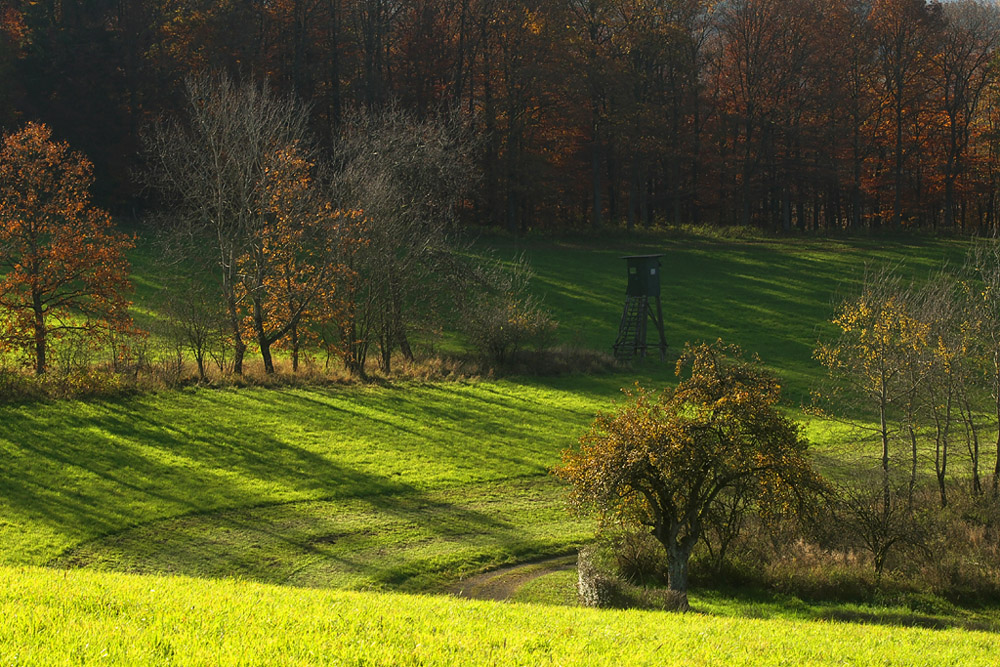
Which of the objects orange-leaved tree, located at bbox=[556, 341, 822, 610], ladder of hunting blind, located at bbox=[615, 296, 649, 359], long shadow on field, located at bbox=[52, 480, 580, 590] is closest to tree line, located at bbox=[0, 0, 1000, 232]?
ladder of hunting blind, located at bbox=[615, 296, 649, 359]

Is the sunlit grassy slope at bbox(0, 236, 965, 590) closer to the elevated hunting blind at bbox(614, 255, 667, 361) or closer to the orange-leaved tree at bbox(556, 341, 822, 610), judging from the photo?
the elevated hunting blind at bbox(614, 255, 667, 361)

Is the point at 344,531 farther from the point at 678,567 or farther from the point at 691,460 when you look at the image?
the point at 691,460

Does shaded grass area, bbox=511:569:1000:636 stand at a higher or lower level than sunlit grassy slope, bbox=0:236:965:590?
lower

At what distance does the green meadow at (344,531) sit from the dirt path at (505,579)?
299 millimetres

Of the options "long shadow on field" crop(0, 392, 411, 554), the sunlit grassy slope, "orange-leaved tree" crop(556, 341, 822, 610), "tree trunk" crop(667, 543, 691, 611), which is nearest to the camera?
"orange-leaved tree" crop(556, 341, 822, 610)

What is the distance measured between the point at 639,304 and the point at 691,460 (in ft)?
85.7

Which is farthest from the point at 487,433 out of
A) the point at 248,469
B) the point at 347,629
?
the point at 347,629

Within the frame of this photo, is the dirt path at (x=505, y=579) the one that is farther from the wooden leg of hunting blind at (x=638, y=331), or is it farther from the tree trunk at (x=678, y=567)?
the wooden leg of hunting blind at (x=638, y=331)

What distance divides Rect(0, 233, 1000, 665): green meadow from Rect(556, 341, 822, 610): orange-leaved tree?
1.86m

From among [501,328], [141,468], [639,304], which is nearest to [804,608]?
[141,468]

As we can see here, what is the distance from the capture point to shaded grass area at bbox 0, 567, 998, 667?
845 cm

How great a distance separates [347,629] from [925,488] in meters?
20.5

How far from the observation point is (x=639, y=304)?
140 feet

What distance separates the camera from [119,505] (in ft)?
72.5
